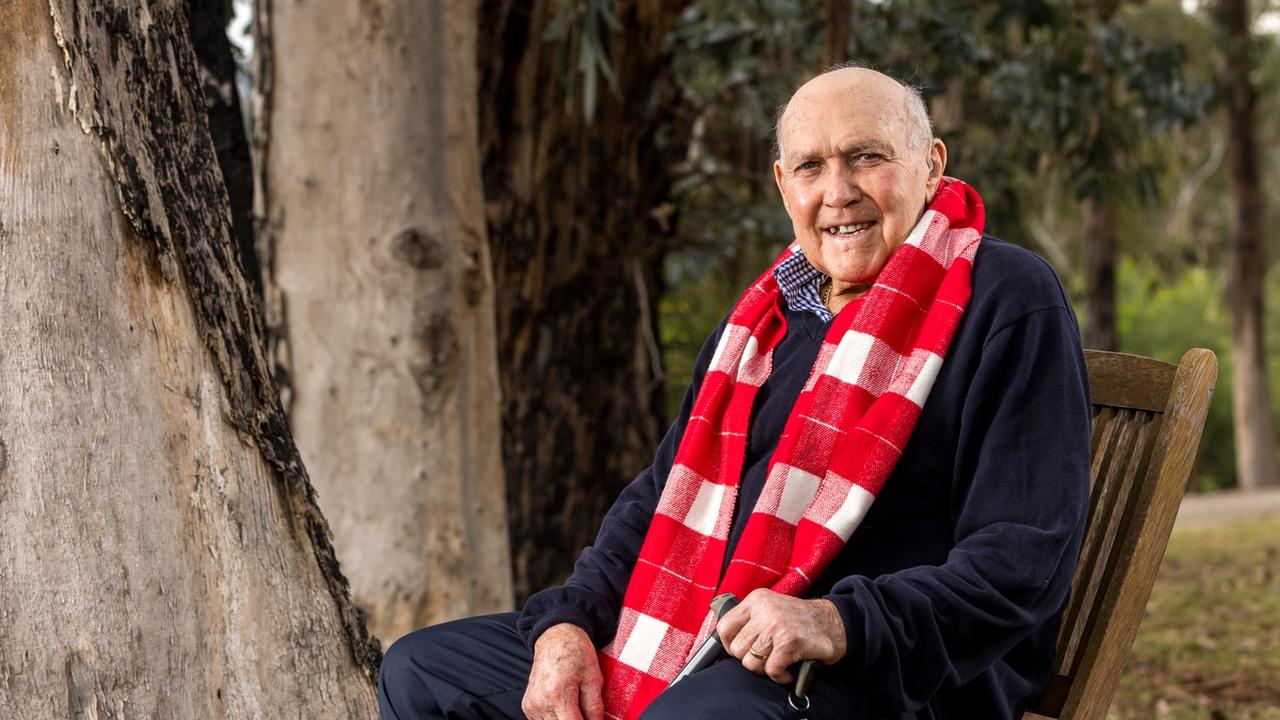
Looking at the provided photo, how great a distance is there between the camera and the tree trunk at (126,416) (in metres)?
2.16

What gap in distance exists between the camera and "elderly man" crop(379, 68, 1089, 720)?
198 cm

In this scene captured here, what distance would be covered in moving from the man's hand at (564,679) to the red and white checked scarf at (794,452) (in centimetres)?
6

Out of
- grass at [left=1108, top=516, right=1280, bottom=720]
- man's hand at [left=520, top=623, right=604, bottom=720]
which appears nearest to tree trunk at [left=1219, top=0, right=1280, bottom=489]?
grass at [left=1108, top=516, right=1280, bottom=720]

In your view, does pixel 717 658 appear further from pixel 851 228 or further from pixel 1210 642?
pixel 1210 642

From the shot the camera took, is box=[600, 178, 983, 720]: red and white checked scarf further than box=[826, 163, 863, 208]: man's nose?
No

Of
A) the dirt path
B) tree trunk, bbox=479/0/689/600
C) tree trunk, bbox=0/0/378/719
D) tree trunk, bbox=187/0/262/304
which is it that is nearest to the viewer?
tree trunk, bbox=0/0/378/719

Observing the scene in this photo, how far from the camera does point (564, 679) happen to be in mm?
2301

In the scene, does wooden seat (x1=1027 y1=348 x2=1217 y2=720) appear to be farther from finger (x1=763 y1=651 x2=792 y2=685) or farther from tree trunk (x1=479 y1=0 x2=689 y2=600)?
tree trunk (x1=479 y1=0 x2=689 y2=600)

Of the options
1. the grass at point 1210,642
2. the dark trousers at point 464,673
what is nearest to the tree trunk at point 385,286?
the dark trousers at point 464,673

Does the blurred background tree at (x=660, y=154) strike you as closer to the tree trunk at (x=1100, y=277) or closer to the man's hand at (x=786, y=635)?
the tree trunk at (x=1100, y=277)

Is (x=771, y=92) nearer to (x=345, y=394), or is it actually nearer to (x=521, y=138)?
(x=521, y=138)

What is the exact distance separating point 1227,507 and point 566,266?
34.6 feet

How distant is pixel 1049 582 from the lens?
2041 mm

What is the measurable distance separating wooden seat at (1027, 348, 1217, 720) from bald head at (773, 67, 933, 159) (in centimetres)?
57
